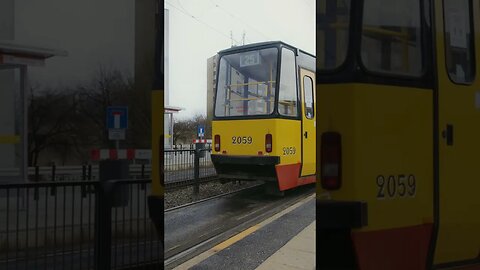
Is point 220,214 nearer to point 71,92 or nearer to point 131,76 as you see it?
point 131,76

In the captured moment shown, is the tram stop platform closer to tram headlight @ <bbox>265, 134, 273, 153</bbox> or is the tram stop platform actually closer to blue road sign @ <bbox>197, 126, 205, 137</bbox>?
blue road sign @ <bbox>197, 126, 205, 137</bbox>

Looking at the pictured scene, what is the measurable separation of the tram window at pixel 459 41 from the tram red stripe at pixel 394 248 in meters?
0.73

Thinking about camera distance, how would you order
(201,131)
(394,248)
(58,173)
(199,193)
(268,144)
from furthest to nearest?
(268,144), (58,173), (199,193), (201,131), (394,248)

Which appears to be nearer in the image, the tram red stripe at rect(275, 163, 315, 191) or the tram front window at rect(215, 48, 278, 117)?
the tram front window at rect(215, 48, 278, 117)

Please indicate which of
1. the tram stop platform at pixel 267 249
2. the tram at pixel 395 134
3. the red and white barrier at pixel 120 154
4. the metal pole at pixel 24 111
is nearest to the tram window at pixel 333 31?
the tram at pixel 395 134

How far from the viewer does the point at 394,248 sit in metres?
1.80

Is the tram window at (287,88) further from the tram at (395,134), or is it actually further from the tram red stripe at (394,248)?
the tram red stripe at (394,248)

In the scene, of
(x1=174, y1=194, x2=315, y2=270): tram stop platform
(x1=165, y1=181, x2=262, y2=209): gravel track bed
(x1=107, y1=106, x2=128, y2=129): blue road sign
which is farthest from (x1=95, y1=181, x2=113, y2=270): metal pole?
(x1=174, y1=194, x2=315, y2=270): tram stop platform

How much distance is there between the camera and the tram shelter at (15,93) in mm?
2369

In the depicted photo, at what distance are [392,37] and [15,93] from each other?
1.97m

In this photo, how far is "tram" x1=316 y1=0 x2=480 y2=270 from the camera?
169 centimetres

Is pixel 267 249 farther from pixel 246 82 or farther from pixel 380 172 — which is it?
pixel 246 82

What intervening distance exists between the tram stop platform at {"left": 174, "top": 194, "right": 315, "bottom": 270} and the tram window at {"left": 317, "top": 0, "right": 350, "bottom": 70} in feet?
2.26

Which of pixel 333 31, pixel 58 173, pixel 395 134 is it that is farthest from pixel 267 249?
pixel 58 173
